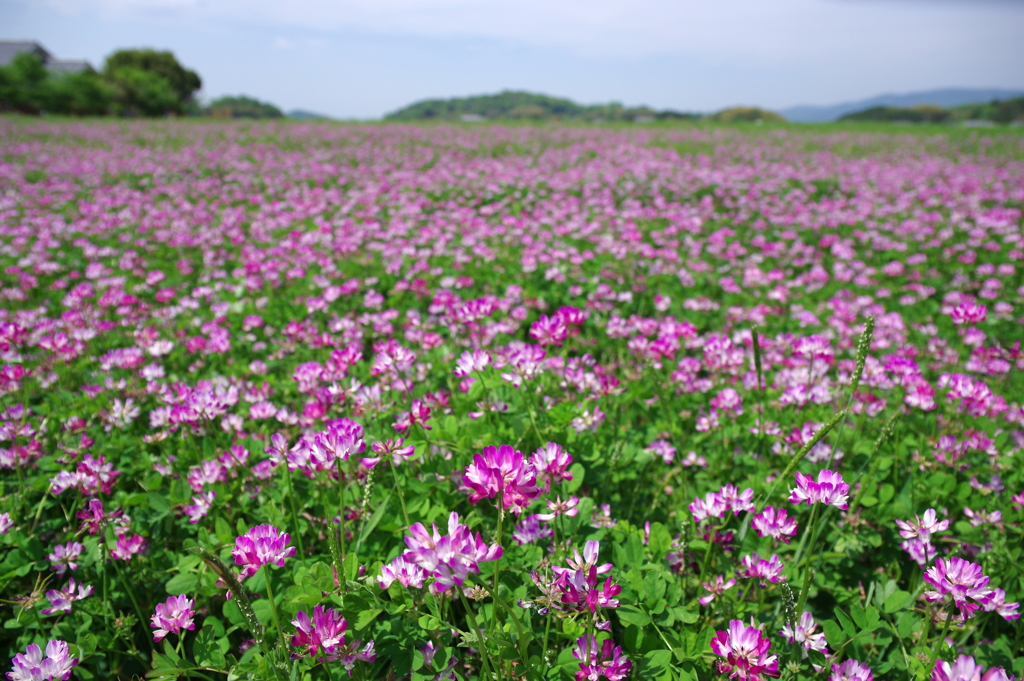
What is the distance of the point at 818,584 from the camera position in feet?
7.40

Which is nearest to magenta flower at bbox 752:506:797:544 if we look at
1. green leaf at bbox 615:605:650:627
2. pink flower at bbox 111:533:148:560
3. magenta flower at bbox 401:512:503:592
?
green leaf at bbox 615:605:650:627

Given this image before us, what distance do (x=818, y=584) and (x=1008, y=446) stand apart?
1.84 m

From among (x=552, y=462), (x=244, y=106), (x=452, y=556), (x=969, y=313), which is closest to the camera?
(x=452, y=556)

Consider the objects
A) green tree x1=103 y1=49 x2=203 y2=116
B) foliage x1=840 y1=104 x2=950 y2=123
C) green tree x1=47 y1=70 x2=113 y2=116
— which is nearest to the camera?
green tree x1=47 y1=70 x2=113 y2=116

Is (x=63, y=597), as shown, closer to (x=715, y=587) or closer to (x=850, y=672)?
(x=715, y=587)

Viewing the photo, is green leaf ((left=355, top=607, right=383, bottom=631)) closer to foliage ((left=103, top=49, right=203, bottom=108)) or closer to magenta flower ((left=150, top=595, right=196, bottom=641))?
magenta flower ((left=150, top=595, right=196, bottom=641))

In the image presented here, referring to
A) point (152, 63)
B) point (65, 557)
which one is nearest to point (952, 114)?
point (65, 557)

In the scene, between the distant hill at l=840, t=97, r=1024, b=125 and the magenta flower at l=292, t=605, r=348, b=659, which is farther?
the distant hill at l=840, t=97, r=1024, b=125

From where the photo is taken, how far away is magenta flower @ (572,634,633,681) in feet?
5.10

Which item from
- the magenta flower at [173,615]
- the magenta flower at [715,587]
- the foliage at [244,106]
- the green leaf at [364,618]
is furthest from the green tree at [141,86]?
the magenta flower at [715,587]

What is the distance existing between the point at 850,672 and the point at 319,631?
169 cm

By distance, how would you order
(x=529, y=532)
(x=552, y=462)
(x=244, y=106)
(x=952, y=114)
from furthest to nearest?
(x=244, y=106) < (x=952, y=114) < (x=529, y=532) < (x=552, y=462)

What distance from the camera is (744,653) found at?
5.27 ft

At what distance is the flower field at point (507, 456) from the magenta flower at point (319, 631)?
10 millimetres
